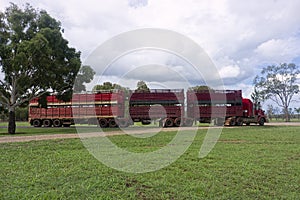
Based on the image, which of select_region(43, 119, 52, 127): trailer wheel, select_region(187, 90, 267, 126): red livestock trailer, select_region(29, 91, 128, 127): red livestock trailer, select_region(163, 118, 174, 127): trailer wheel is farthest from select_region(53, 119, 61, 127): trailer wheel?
select_region(187, 90, 267, 126): red livestock trailer

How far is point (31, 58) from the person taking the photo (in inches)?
750

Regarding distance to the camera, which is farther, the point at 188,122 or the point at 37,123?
the point at 37,123

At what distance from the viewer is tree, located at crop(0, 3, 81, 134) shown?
61.7 ft

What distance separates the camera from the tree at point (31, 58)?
18.8 metres

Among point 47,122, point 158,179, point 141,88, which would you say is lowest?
point 158,179

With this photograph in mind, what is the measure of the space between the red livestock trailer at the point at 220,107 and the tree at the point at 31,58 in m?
12.1

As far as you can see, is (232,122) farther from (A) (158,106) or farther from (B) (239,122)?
(A) (158,106)

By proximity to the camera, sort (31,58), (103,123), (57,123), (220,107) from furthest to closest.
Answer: (57,123) < (220,107) < (103,123) < (31,58)

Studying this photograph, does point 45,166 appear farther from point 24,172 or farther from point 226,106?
point 226,106

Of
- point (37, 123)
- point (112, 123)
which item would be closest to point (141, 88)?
point (112, 123)

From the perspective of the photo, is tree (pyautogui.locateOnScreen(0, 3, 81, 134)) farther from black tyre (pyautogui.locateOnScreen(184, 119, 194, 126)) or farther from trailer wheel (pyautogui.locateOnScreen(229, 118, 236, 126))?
trailer wheel (pyautogui.locateOnScreen(229, 118, 236, 126))

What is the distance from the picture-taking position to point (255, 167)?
711 centimetres

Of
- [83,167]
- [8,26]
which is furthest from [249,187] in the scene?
[8,26]

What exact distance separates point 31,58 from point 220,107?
61.8ft
